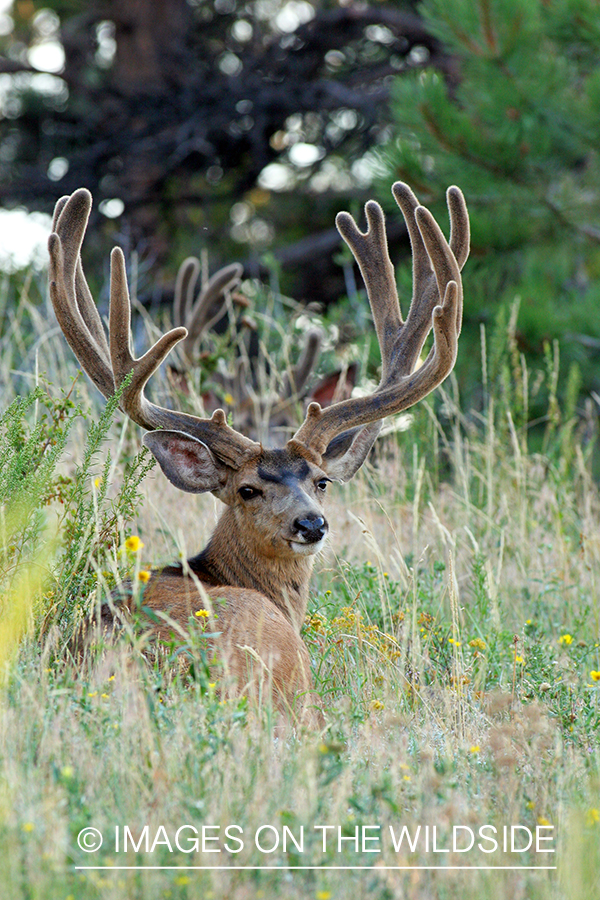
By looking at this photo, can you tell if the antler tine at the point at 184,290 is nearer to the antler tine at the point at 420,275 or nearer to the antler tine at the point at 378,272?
the antler tine at the point at 378,272

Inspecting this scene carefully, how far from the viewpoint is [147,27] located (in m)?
16.3

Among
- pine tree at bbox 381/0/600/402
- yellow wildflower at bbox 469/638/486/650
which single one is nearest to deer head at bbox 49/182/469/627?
yellow wildflower at bbox 469/638/486/650

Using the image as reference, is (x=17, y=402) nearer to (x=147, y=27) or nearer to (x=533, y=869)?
(x=533, y=869)

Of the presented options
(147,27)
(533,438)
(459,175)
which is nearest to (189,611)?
(533,438)

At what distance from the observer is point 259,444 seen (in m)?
5.01

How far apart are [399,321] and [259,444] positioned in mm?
992

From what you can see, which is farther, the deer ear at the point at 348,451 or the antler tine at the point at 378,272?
the antler tine at the point at 378,272

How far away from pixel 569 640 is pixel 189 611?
1.76 m

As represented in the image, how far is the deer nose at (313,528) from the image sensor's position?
4570 millimetres

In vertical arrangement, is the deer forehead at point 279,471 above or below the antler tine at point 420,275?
below

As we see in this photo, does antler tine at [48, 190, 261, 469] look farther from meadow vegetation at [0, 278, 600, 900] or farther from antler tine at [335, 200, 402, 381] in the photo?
antler tine at [335, 200, 402, 381]

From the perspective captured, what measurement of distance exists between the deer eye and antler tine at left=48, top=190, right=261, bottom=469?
0.44 ft

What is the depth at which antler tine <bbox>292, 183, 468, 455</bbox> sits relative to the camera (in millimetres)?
4824

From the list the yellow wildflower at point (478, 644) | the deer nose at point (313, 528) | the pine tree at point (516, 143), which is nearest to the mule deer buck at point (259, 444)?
the deer nose at point (313, 528)
